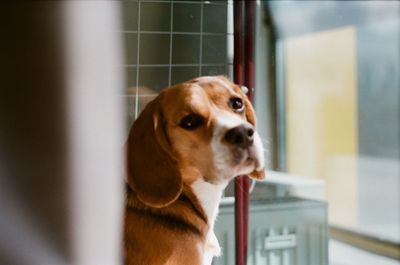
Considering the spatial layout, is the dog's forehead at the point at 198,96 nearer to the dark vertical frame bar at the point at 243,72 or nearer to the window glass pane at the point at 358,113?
the dark vertical frame bar at the point at 243,72

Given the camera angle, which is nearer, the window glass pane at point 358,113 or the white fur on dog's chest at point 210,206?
the white fur on dog's chest at point 210,206

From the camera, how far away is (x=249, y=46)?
2.00ft

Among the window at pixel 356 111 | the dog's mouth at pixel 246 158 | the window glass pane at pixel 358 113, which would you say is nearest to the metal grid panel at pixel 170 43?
the dog's mouth at pixel 246 158

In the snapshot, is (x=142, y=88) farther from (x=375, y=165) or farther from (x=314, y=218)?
(x=375, y=165)

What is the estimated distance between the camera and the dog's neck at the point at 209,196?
568mm

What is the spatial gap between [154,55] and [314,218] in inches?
13.3

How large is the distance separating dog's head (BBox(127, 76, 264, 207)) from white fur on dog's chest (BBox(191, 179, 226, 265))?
20 millimetres

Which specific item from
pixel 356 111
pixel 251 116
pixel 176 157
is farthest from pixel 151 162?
pixel 356 111

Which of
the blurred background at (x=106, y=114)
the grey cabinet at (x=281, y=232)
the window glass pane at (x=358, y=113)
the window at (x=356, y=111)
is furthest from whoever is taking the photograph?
the window glass pane at (x=358, y=113)

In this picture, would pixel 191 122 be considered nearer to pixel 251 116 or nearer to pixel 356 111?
pixel 251 116

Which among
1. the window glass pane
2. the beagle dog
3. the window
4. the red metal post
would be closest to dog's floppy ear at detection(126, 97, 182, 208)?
the beagle dog

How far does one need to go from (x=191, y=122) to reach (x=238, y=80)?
0.31 ft

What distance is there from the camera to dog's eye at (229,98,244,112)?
0.57 meters

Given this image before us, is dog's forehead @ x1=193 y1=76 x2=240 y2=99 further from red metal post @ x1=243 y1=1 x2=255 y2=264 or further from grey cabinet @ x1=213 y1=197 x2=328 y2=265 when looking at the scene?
grey cabinet @ x1=213 y1=197 x2=328 y2=265
